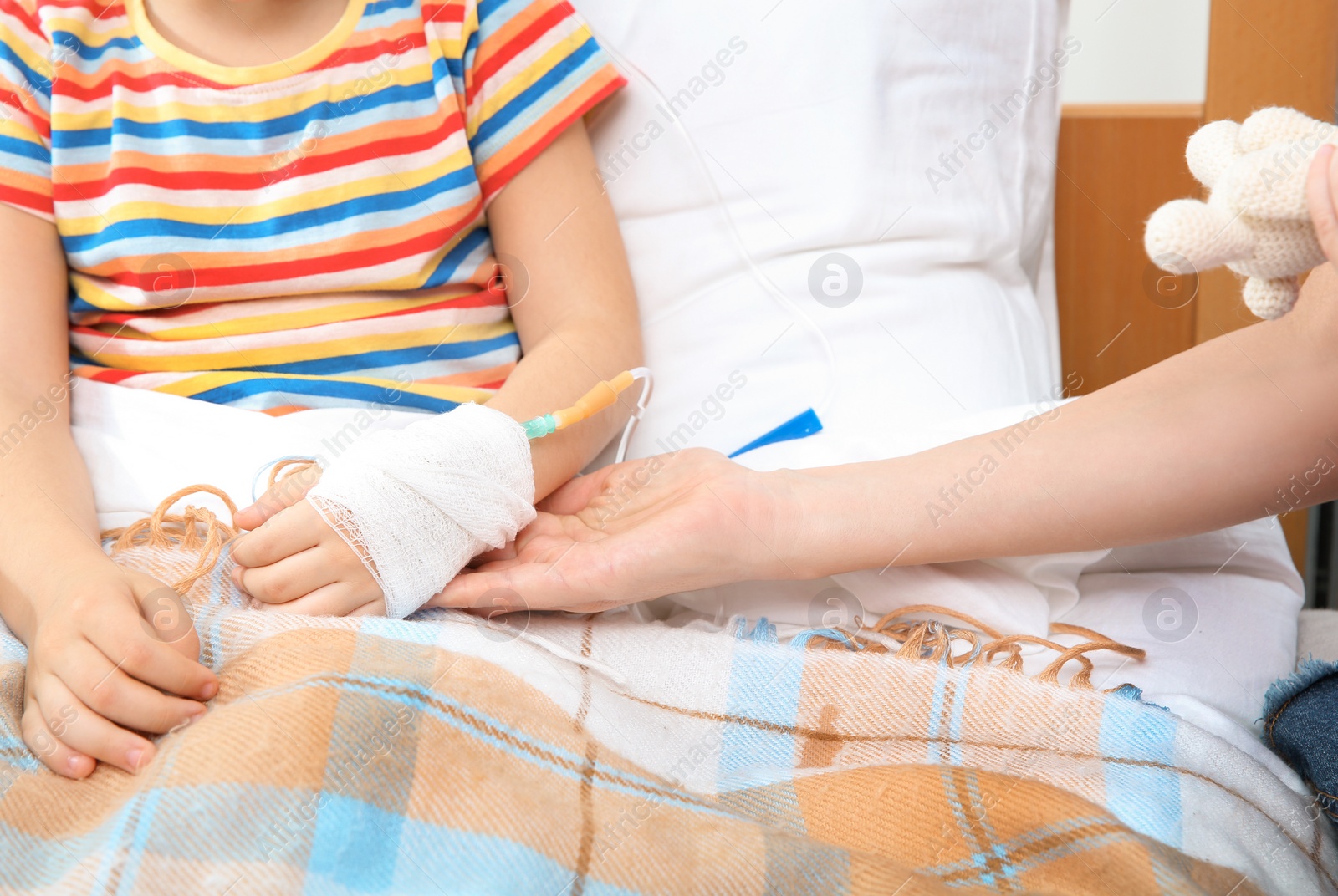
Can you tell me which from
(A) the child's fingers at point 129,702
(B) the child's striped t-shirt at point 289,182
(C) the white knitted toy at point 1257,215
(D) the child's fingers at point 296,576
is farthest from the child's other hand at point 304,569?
(C) the white knitted toy at point 1257,215

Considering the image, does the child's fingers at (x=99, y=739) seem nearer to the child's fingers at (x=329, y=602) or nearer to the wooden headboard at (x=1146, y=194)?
the child's fingers at (x=329, y=602)

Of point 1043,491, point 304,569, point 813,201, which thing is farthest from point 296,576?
point 813,201

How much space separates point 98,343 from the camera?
84 centimetres

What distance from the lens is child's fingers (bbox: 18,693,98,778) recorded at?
19.8 inches

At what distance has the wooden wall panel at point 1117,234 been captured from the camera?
114cm

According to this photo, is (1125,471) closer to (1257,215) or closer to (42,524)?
(1257,215)

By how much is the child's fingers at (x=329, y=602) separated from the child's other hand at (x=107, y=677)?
0.06 m

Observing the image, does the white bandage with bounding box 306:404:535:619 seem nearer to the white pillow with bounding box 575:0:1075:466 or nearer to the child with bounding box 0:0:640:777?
the child with bounding box 0:0:640:777

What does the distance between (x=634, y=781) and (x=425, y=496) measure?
24 cm

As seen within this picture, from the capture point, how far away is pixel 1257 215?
15.6 inches

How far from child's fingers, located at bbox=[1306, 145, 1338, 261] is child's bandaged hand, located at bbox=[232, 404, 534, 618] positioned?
478mm

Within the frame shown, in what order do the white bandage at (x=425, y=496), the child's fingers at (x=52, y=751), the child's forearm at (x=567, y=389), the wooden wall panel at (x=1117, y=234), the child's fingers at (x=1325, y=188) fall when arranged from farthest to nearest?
the wooden wall panel at (x=1117, y=234) → the child's forearm at (x=567, y=389) → the white bandage at (x=425, y=496) → the child's fingers at (x=52, y=751) → the child's fingers at (x=1325, y=188)

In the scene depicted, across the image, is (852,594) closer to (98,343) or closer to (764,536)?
(764,536)

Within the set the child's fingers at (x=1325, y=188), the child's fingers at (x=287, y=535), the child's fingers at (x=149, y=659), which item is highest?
the child's fingers at (x=1325, y=188)
